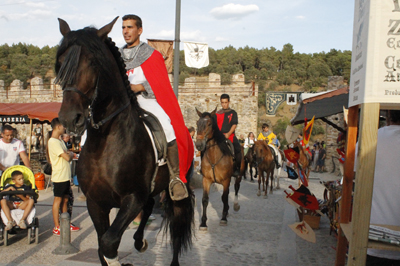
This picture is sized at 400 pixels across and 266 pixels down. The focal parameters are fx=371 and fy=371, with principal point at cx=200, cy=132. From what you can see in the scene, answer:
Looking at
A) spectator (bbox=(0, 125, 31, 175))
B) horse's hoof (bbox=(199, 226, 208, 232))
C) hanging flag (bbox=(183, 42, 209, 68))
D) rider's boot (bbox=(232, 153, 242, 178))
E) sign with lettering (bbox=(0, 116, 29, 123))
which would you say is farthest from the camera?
sign with lettering (bbox=(0, 116, 29, 123))

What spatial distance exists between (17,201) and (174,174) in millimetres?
3809

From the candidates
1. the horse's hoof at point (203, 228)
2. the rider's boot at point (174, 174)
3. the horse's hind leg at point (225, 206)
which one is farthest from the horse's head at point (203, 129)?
the rider's boot at point (174, 174)

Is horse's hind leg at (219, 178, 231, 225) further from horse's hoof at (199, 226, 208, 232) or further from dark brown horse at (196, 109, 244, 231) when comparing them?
horse's hoof at (199, 226, 208, 232)

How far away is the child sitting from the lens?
20.6 ft

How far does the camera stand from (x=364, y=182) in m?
2.40

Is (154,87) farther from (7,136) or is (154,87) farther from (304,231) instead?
(7,136)

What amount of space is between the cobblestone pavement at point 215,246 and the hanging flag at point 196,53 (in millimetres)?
6263

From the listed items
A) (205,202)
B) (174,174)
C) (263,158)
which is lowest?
(205,202)

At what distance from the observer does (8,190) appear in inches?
252

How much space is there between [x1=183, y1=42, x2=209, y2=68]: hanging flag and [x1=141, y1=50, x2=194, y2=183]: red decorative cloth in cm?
835

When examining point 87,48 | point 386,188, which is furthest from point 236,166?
point 87,48

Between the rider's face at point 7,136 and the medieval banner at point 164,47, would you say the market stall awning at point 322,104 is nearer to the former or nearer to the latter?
the medieval banner at point 164,47

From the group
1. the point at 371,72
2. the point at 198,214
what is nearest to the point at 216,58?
the point at 198,214

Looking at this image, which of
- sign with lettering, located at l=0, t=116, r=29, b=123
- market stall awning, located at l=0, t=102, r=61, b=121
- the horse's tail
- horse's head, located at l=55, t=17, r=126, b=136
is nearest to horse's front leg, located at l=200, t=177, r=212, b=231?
the horse's tail
